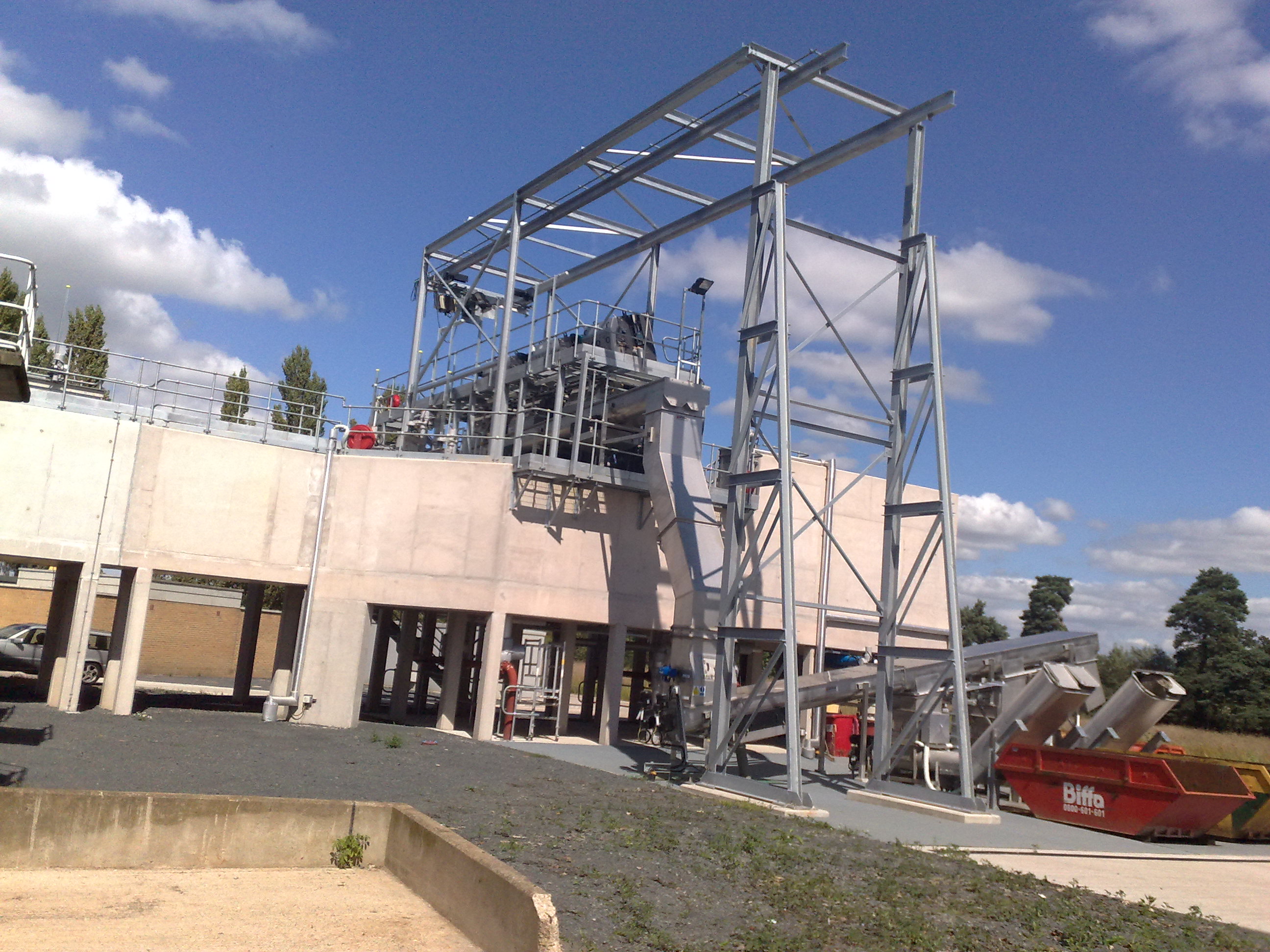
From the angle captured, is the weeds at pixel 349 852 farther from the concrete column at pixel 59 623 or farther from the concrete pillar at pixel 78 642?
the concrete column at pixel 59 623

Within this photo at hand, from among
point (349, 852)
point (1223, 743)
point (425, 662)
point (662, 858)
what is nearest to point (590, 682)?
point (425, 662)

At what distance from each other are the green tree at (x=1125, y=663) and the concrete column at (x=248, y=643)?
48123mm

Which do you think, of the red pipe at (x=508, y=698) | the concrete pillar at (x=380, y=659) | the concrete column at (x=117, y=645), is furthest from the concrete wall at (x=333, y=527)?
the concrete pillar at (x=380, y=659)

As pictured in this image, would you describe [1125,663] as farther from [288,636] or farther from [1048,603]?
[288,636]

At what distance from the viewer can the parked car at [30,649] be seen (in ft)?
96.1

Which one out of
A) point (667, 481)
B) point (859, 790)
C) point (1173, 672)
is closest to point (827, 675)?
point (859, 790)

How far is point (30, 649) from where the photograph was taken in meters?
30.6

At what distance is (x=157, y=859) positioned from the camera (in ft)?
30.4

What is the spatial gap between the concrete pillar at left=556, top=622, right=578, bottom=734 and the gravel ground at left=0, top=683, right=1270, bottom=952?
5.50 metres

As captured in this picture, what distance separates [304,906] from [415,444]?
21.2 meters

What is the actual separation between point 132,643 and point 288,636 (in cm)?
331

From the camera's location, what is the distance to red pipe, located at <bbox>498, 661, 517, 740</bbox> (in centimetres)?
2256

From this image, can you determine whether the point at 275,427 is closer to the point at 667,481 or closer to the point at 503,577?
the point at 503,577

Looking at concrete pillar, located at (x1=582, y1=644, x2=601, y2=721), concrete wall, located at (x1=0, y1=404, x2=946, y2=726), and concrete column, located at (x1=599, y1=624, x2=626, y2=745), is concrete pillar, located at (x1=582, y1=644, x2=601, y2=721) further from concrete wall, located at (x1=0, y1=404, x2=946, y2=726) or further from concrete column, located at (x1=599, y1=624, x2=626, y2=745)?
concrete wall, located at (x1=0, y1=404, x2=946, y2=726)
